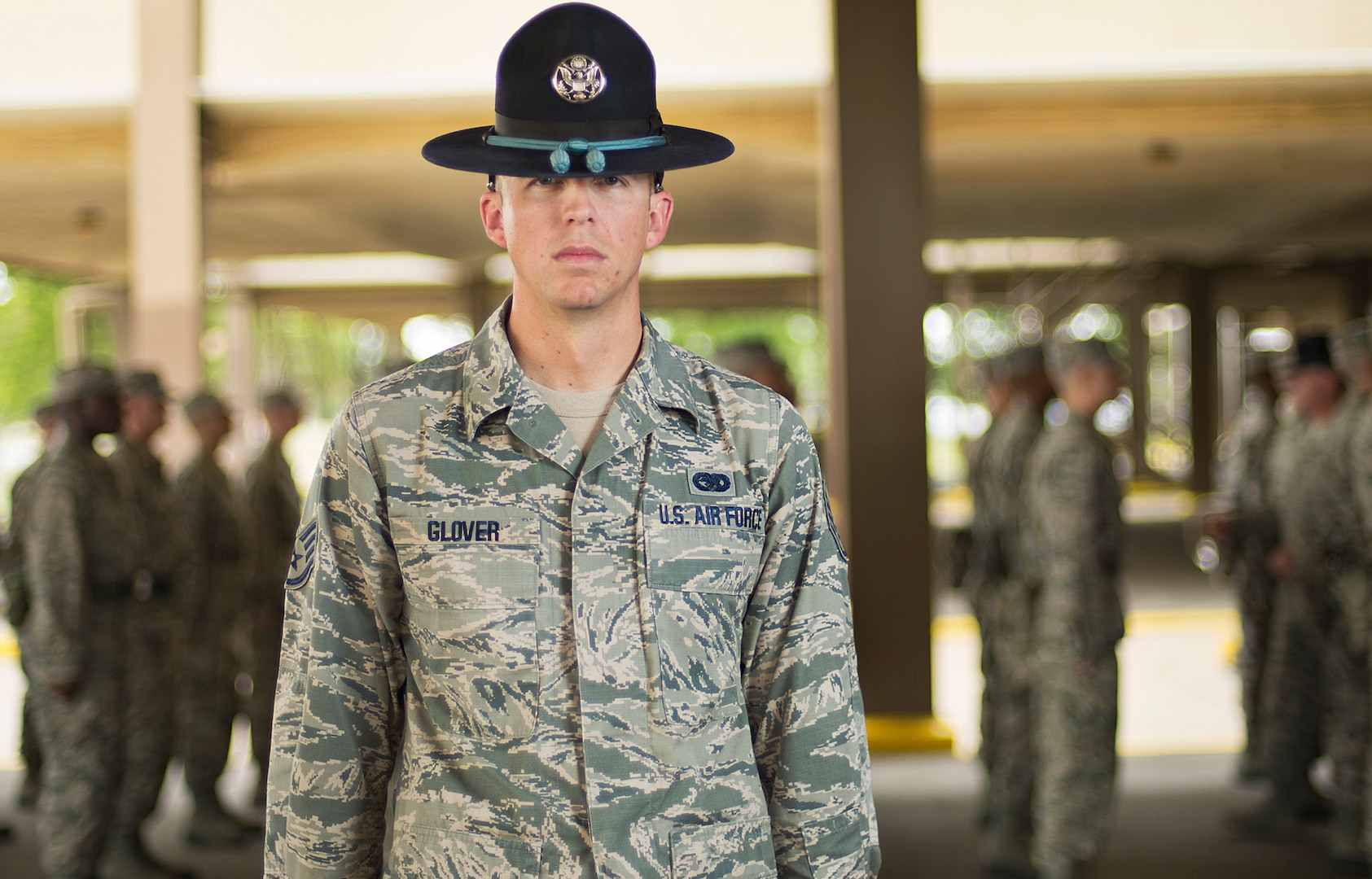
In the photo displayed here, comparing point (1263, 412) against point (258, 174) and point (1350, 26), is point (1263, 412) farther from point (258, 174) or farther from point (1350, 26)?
point (258, 174)

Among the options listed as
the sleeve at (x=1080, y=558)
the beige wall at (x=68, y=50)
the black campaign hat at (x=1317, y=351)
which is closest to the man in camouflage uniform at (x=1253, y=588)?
the black campaign hat at (x=1317, y=351)

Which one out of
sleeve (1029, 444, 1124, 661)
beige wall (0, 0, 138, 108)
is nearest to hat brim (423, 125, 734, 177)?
sleeve (1029, 444, 1124, 661)

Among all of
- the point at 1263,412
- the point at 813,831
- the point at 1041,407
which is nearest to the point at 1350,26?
the point at 1263,412

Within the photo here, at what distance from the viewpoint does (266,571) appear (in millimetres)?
5402

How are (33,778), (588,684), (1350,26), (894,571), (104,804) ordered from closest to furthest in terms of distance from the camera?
(588,684) → (104,804) → (33,778) → (894,571) → (1350,26)

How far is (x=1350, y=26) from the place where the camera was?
6277mm

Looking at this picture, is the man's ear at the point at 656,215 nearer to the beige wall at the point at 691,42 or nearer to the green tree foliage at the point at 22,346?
the beige wall at the point at 691,42

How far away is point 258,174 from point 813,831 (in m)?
7.67

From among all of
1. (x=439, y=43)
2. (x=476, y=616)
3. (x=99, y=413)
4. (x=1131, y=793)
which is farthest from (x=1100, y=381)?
(x=439, y=43)

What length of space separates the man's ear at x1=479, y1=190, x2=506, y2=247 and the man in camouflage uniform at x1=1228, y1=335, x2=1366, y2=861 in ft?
13.4

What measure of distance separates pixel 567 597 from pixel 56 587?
344cm

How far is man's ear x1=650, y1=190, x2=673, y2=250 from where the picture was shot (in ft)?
4.44

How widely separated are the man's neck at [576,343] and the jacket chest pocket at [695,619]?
0.21m

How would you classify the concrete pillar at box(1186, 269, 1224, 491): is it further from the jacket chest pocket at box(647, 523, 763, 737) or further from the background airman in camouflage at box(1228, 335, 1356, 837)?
the jacket chest pocket at box(647, 523, 763, 737)
